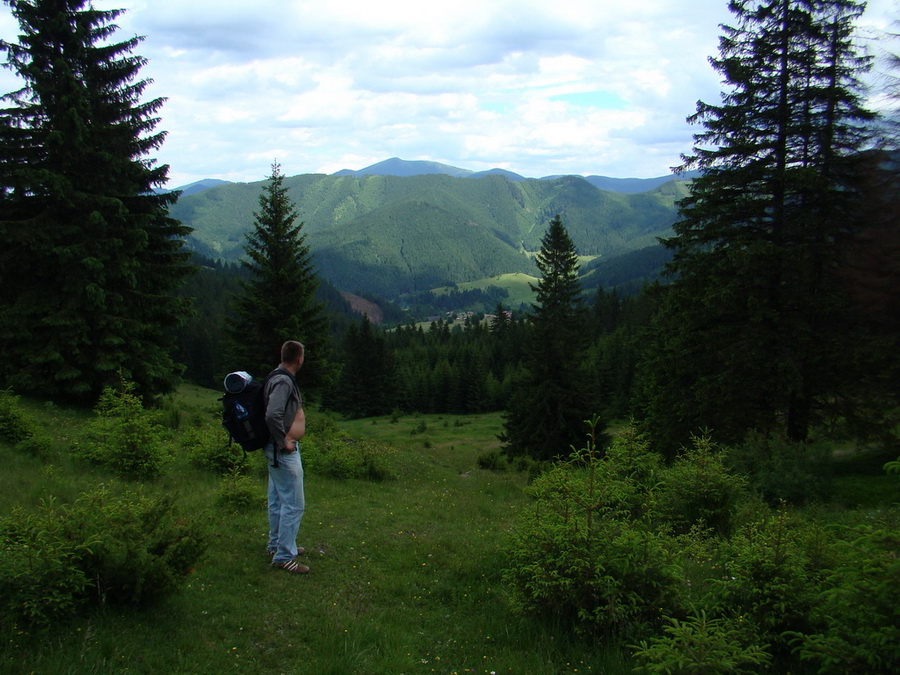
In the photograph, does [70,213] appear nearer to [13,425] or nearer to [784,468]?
[13,425]

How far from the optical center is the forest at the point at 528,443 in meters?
4.70

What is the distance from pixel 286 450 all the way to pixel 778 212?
1756cm

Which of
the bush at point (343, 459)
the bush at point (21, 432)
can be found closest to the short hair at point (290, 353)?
the bush at point (21, 432)

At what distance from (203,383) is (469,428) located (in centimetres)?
5580

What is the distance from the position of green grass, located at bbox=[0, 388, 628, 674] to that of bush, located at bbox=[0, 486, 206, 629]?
8.2 inches

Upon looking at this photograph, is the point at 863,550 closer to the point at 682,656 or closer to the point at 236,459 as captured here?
the point at 682,656

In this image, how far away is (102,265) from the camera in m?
17.3

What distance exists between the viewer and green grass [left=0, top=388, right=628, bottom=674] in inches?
181

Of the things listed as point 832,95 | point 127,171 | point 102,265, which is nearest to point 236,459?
point 102,265

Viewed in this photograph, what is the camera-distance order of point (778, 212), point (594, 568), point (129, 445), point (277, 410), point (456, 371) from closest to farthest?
point (594, 568) < point (277, 410) < point (129, 445) < point (778, 212) < point (456, 371)

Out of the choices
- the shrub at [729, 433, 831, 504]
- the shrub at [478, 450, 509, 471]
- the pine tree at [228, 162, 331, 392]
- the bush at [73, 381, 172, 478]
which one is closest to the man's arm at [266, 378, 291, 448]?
the bush at [73, 381, 172, 478]

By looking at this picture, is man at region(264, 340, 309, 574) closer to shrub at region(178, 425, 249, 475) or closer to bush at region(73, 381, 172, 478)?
bush at region(73, 381, 172, 478)

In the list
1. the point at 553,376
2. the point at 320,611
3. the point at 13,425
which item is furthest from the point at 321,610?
the point at 553,376

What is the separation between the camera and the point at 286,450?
6.64 meters
